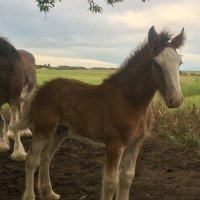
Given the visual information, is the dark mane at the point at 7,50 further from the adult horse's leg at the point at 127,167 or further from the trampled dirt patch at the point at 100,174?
the adult horse's leg at the point at 127,167

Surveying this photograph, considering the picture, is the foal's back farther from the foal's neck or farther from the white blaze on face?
the white blaze on face

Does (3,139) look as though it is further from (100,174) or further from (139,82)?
(139,82)

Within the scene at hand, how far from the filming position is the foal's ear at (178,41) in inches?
231

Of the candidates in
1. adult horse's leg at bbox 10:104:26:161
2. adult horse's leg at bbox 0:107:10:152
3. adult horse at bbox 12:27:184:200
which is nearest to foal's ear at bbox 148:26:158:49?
adult horse at bbox 12:27:184:200

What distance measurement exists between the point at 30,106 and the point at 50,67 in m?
25.3

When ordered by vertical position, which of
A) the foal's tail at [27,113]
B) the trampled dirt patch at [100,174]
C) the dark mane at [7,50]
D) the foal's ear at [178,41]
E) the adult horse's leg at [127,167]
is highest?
the foal's ear at [178,41]

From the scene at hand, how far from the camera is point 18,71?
9609 millimetres

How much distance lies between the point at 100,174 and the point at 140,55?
10.7 ft

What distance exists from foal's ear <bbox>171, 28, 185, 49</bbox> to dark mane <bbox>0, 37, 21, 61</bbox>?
4597 millimetres

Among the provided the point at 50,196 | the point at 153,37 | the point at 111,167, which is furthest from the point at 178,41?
the point at 50,196

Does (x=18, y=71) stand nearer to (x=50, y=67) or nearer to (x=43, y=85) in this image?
(x=43, y=85)

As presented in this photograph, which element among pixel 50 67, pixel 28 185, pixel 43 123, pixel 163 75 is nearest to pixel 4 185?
pixel 28 185

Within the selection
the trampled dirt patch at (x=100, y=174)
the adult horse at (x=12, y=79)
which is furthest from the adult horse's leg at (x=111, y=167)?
the adult horse at (x=12, y=79)

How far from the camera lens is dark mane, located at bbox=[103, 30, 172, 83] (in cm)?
574
